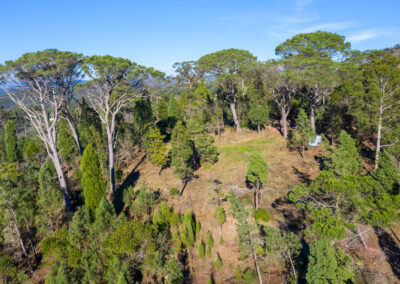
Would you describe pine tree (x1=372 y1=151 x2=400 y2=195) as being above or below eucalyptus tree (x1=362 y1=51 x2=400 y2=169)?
below

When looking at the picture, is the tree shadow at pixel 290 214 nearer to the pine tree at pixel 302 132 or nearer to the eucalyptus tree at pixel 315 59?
the pine tree at pixel 302 132

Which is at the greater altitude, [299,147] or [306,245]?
[299,147]

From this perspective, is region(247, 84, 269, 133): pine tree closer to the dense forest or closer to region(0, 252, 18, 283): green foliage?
the dense forest

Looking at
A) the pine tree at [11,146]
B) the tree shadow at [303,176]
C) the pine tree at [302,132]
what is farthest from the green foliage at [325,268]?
the pine tree at [11,146]

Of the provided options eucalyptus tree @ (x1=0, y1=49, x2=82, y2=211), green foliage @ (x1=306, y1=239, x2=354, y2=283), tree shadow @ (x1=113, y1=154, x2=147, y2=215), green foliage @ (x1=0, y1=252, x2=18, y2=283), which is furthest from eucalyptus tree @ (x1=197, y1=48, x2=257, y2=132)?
green foliage @ (x1=0, y1=252, x2=18, y2=283)

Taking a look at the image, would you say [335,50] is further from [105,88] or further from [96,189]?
[96,189]

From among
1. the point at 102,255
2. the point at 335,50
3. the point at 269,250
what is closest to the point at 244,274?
the point at 269,250
